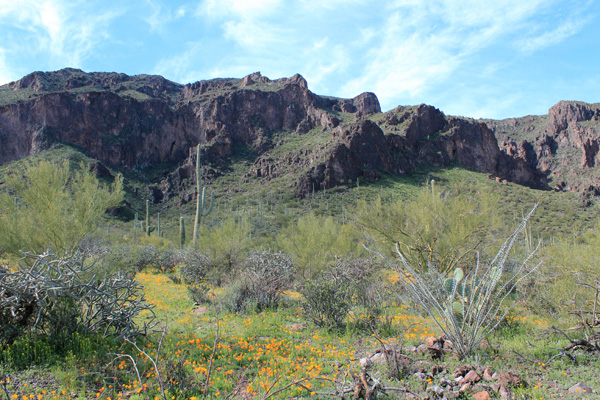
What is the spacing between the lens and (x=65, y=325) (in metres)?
4.87

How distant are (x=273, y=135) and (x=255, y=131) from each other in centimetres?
436

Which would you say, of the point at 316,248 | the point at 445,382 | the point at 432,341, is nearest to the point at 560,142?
the point at 316,248

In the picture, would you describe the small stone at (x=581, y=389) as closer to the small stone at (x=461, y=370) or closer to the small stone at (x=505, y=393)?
the small stone at (x=505, y=393)

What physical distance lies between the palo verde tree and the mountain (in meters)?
37.2

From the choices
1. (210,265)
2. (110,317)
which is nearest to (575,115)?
(210,265)

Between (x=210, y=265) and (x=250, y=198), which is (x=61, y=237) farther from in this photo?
(x=250, y=198)

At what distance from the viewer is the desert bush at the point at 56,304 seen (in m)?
4.50

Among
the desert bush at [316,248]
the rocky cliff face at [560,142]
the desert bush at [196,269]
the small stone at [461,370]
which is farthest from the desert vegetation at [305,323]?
the rocky cliff face at [560,142]

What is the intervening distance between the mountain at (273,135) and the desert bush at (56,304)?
4180cm

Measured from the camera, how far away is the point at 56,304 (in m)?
4.82

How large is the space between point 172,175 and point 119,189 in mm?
57777

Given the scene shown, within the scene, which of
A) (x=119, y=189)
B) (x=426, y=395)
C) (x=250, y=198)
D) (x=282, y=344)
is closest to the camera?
(x=426, y=395)

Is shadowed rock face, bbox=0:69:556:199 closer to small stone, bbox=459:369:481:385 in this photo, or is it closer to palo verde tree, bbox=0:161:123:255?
palo verde tree, bbox=0:161:123:255

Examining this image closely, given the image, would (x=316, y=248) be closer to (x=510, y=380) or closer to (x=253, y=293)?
(x=253, y=293)
